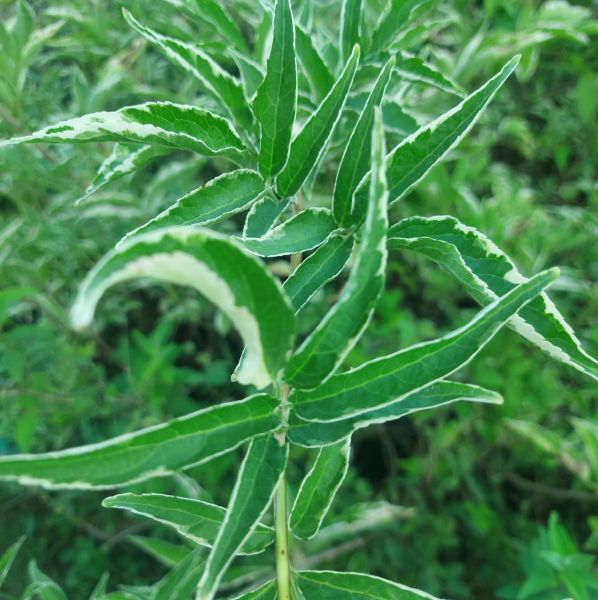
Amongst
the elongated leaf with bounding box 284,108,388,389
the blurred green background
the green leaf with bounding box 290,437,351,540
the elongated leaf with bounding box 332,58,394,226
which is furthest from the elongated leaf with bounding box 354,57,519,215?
the blurred green background

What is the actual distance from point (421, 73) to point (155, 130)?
384 mm

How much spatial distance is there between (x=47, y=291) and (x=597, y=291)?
4.54 feet

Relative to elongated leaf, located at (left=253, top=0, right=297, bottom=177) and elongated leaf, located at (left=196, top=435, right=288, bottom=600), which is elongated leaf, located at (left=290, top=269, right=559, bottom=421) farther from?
elongated leaf, located at (left=253, top=0, right=297, bottom=177)

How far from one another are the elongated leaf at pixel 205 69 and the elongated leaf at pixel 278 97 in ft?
0.43

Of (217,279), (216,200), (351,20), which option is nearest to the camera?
(217,279)

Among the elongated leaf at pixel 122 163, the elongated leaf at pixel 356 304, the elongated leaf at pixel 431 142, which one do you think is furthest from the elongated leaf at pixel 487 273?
the elongated leaf at pixel 122 163

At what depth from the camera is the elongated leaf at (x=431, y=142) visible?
52cm

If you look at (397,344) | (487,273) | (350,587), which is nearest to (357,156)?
(487,273)

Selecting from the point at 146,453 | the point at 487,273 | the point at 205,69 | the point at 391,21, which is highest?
the point at 391,21

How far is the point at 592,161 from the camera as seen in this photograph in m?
1.82

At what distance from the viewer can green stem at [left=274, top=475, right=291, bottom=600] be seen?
0.55 metres

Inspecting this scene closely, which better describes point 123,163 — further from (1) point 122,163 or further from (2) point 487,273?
(2) point 487,273

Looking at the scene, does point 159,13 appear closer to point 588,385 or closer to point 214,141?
point 214,141

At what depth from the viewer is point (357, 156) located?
54 cm
